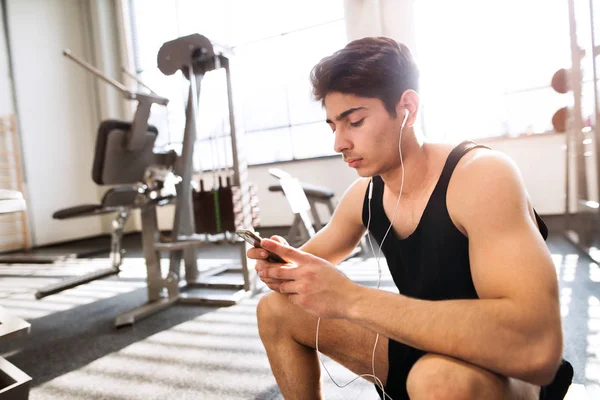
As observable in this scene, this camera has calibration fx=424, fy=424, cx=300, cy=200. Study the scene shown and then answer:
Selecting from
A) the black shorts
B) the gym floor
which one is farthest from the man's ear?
the gym floor

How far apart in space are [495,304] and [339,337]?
0.47 metres

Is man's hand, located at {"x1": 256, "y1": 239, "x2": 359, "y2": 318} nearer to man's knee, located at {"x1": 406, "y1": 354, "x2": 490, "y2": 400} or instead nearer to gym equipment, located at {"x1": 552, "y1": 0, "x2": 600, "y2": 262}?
man's knee, located at {"x1": 406, "y1": 354, "x2": 490, "y2": 400}

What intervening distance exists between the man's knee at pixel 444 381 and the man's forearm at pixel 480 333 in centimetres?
2

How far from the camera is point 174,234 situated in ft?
8.67

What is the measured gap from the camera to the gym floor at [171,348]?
1.49 meters

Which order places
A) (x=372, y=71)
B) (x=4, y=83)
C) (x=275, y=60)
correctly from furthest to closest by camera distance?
(x=4, y=83) < (x=275, y=60) < (x=372, y=71)

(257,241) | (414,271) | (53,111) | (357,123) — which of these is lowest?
(414,271)

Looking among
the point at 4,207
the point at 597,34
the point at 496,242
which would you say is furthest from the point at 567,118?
the point at 4,207

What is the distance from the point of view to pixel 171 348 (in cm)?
193

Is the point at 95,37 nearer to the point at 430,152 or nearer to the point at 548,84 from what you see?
the point at 548,84

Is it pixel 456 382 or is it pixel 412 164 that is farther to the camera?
pixel 412 164

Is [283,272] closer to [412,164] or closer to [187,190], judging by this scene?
[412,164]

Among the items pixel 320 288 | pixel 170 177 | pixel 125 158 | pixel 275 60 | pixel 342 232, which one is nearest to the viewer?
pixel 320 288

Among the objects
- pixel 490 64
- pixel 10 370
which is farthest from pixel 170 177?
pixel 490 64
